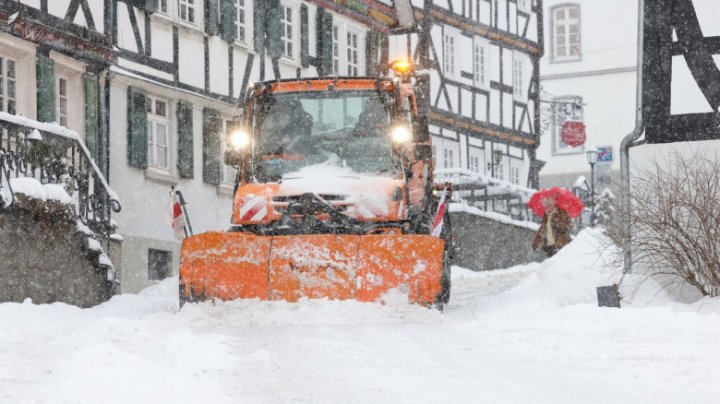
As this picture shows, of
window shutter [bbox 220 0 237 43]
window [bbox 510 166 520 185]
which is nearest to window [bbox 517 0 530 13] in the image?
window [bbox 510 166 520 185]

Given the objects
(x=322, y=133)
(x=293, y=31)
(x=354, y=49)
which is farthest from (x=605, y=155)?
(x=322, y=133)

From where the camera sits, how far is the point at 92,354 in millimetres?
7766

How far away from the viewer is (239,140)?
13.7 metres

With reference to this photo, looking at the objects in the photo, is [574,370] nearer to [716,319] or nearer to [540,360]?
[540,360]

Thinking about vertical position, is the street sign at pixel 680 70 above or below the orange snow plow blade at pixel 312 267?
above

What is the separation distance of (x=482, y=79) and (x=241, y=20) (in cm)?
1131

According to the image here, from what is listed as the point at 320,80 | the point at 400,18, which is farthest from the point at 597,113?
the point at 320,80

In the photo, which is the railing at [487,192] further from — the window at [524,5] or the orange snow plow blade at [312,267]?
the orange snow plow blade at [312,267]

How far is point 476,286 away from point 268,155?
607 centimetres

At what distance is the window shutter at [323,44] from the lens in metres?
26.1

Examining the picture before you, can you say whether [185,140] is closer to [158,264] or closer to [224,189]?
[224,189]

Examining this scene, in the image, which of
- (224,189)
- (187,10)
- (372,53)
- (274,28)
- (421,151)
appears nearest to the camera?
(421,151)

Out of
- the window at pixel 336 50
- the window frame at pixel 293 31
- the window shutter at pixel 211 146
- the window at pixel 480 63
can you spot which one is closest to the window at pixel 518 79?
the window at pixel 480 63

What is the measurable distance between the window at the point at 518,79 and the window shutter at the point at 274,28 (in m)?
11.9
